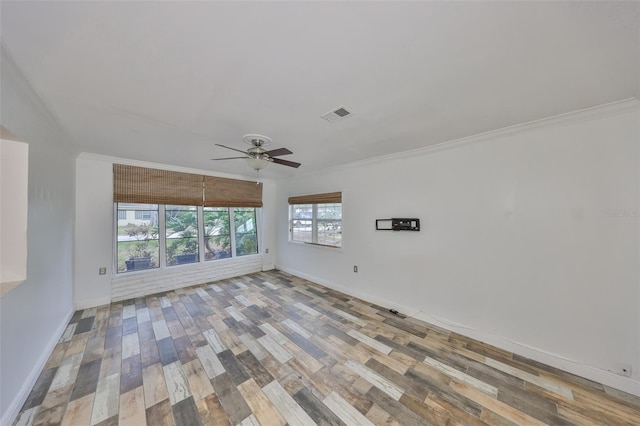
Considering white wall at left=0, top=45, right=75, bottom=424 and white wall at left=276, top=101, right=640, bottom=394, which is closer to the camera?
white wall at left=0, top=45, right=75, bottom=424

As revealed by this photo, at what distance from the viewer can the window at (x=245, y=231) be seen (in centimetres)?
540

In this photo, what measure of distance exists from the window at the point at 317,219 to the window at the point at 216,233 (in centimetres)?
150

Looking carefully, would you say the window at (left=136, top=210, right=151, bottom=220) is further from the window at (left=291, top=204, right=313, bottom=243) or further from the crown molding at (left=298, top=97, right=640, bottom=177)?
the crown molding at (left=298, top=97, right=640, bottom=177)

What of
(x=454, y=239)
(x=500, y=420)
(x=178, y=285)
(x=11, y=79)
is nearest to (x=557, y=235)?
(x=454, y=239)

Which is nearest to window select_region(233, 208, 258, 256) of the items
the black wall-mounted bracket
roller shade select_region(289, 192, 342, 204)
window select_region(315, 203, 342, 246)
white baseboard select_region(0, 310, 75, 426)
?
roller shade select_region(289, 192, 342, 204)

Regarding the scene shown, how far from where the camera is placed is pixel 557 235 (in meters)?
2.22

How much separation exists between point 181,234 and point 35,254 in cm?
263

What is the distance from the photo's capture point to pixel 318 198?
4.65m

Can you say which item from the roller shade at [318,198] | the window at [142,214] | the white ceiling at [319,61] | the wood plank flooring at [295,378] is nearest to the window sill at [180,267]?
the wood plank flooring at [295,378]

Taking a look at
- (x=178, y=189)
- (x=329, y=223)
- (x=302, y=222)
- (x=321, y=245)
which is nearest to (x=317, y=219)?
→ (x=329, y=223)

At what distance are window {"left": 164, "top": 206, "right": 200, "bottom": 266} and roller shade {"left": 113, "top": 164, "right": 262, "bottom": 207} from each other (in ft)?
0.93

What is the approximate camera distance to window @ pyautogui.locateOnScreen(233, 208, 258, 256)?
540 centimetres

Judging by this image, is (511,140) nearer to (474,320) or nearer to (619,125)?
(619,125)

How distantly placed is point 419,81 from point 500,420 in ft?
8.47
